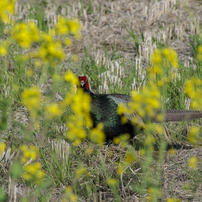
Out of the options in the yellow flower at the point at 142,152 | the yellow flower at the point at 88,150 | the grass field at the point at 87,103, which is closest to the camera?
the grass field at the point at 87,103

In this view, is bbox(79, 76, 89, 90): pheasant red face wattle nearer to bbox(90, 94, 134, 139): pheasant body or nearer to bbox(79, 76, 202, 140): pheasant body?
bbox(79, 76, 202, 140): pheasant body

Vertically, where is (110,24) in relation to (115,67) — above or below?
above

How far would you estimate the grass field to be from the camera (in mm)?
2498

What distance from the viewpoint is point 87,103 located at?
2959 millimetres

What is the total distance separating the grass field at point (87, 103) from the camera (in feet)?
8.20

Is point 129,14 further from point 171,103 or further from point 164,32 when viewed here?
point 171,103

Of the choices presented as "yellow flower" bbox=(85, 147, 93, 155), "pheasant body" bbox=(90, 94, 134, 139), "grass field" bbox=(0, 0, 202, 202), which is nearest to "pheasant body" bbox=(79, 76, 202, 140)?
"pheasant body" bbox=(90, 94, 134, 139)

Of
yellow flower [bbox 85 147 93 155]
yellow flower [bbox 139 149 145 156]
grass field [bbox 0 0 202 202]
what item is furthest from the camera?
yellow flower [bbox 139 149 145 156]

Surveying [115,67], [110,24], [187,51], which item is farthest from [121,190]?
[110,24]

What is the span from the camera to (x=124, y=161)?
10.1 ft

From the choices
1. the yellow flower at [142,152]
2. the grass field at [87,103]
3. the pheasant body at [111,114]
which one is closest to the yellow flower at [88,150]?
the grass field at [87,103]

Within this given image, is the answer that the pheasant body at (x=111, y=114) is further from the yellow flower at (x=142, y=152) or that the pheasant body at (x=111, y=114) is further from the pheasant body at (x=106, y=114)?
the yellow flower at (x=142, y=152)

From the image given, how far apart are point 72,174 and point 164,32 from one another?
299 centimetres

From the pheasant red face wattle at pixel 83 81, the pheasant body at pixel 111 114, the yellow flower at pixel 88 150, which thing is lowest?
the yellow flower at pixel 88 150
